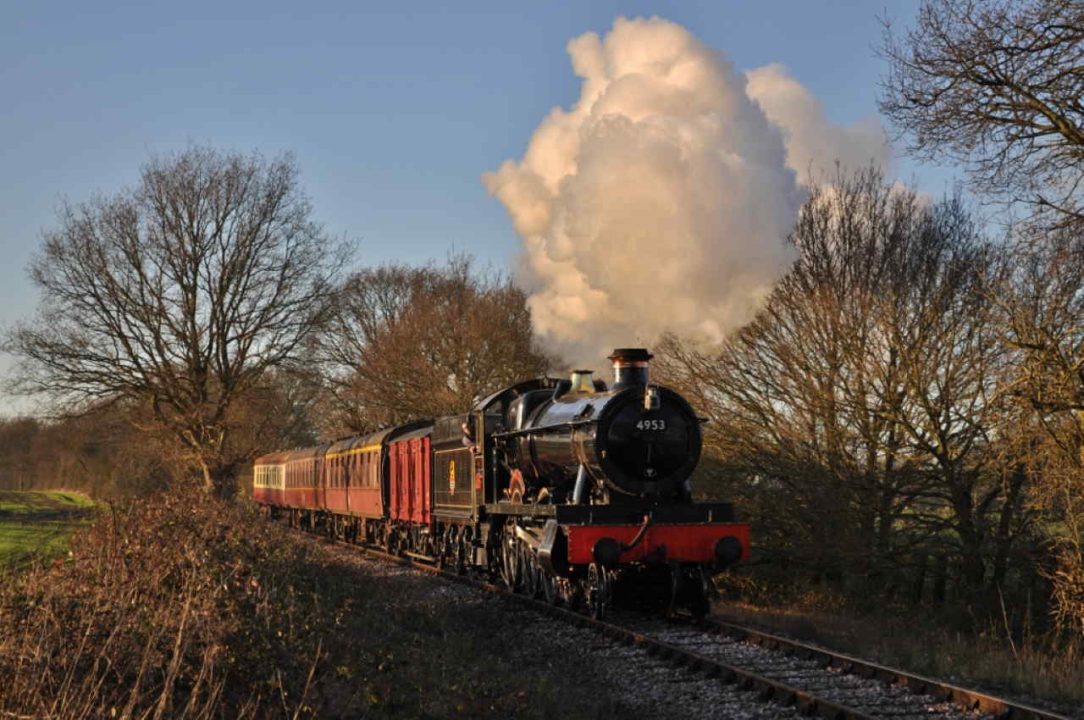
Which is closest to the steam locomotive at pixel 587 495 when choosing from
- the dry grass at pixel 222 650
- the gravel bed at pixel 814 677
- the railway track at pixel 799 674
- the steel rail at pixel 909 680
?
the railway track at pixel 799 674

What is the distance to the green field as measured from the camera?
15.4 m

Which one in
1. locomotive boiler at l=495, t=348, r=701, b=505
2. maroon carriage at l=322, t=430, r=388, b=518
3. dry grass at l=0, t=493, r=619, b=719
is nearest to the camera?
dry grass at l=0, t=493, r=619, b=719

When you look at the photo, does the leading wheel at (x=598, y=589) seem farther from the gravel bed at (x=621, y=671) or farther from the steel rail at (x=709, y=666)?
the gravel bed at (x=621, y=671)

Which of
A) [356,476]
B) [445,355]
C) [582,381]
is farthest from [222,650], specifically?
[445,355]

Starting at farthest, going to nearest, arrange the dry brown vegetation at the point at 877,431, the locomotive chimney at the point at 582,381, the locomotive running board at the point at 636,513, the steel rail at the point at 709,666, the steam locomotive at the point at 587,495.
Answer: the dry brown vegetation at the point at 877,431 → the locomotive chimney at the point at 582,381 → the steam locomotive at the point at 587,495 → the locomotive running board at the point at 636,513 → the steel rail at the point at 709,666

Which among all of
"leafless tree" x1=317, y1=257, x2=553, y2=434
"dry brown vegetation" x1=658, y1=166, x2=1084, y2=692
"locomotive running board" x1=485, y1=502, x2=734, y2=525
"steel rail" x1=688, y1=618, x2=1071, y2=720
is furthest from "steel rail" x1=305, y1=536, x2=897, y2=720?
"leafless tree" x1=317, y1=257, x2=553, y2=434

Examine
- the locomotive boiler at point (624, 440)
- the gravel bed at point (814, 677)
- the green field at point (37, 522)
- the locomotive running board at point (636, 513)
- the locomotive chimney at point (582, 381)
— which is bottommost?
the gravel bed at point (814, 677)

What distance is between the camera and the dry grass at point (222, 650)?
654 cm

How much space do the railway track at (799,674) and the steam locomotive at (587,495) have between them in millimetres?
645

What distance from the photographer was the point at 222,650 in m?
7.62

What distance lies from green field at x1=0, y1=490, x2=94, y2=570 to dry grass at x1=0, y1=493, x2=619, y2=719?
2094mm

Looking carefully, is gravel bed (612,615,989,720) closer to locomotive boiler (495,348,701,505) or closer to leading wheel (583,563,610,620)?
leading wheel (583,563,610,620)

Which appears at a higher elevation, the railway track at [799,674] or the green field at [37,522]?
the green field at [37,522]

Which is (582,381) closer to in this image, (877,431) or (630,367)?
(630,367)
